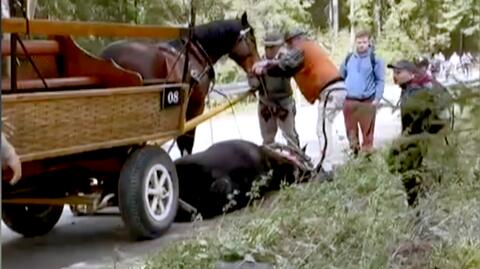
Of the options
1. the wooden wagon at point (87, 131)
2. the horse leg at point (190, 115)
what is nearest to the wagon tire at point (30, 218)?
the wooden wagon at point (87, 131)

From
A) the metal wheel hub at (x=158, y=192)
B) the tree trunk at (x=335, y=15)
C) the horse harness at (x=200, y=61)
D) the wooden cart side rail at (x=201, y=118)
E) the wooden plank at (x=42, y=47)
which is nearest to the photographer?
the metal wheel hub at (x=158, y=192)

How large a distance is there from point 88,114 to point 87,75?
134cm

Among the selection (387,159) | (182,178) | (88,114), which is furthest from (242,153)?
(387,159)

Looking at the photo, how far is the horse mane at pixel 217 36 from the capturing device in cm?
927

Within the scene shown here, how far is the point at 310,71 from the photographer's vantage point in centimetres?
962

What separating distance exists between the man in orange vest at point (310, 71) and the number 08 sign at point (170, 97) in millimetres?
1872

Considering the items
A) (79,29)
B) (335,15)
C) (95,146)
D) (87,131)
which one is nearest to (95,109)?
(87,131)

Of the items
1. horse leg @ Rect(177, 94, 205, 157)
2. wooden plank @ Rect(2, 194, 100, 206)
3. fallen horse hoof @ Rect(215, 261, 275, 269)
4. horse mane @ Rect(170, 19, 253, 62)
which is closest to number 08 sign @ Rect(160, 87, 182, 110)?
wooden plank @ Rect(2, 194, 100, 206)

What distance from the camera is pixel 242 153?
874 cm

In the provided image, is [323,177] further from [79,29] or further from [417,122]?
[417,122]

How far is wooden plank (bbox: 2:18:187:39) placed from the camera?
5.86m

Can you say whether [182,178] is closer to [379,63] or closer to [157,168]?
[157,168]

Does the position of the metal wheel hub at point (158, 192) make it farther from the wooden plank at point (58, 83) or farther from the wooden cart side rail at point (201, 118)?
the wooden plank at point (58, 83)

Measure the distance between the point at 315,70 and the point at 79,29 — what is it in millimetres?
3596
